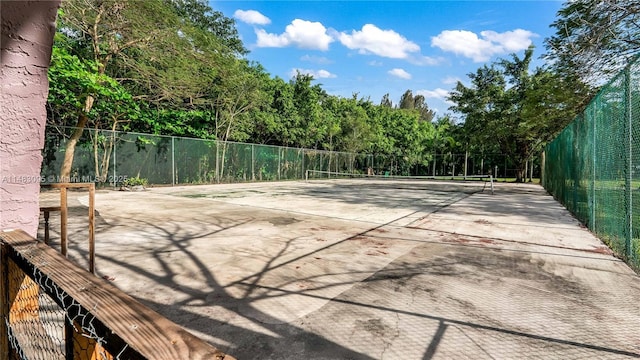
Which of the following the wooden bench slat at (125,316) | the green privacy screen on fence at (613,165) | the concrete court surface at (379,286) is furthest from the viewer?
the green privacy screen on fence at (613,165)

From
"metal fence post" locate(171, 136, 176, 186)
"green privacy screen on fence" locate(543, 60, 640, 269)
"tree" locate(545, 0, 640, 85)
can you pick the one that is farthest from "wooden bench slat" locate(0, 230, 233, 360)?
"metal fence post" locate(171, 136, 176, 186)

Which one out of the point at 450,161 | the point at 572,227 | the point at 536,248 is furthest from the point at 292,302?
the point at 450,161

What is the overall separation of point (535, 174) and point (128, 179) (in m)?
33.9

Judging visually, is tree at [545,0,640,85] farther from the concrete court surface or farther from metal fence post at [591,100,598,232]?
the concrete court surface

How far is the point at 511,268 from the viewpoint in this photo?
13.0ft

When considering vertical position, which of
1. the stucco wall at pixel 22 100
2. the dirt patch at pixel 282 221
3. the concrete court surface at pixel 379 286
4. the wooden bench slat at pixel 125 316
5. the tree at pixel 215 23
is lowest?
the concrete court surface at pixel 379 286

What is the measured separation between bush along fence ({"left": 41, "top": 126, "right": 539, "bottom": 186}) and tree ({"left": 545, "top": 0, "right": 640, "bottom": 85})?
15.8 meters

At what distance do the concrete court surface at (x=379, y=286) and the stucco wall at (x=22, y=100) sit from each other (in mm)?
1447

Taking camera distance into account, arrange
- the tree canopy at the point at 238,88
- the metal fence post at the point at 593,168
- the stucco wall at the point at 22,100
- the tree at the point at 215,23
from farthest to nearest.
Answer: the tree at the point at 215,23, the tree canopy at the point at 238,88, the metal fence post at the point at 593,168, the stucco wall at the point at 22,100

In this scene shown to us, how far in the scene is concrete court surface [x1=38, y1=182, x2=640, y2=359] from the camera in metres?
2.31

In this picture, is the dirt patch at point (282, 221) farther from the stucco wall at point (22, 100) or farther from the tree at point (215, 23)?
the tree at point (215, 23)

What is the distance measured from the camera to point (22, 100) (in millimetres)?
1353

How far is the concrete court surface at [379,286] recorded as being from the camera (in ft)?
7.57

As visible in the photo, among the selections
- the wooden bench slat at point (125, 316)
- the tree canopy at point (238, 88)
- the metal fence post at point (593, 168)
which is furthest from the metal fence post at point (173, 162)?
the wooden bench slat at point (125, 316)
